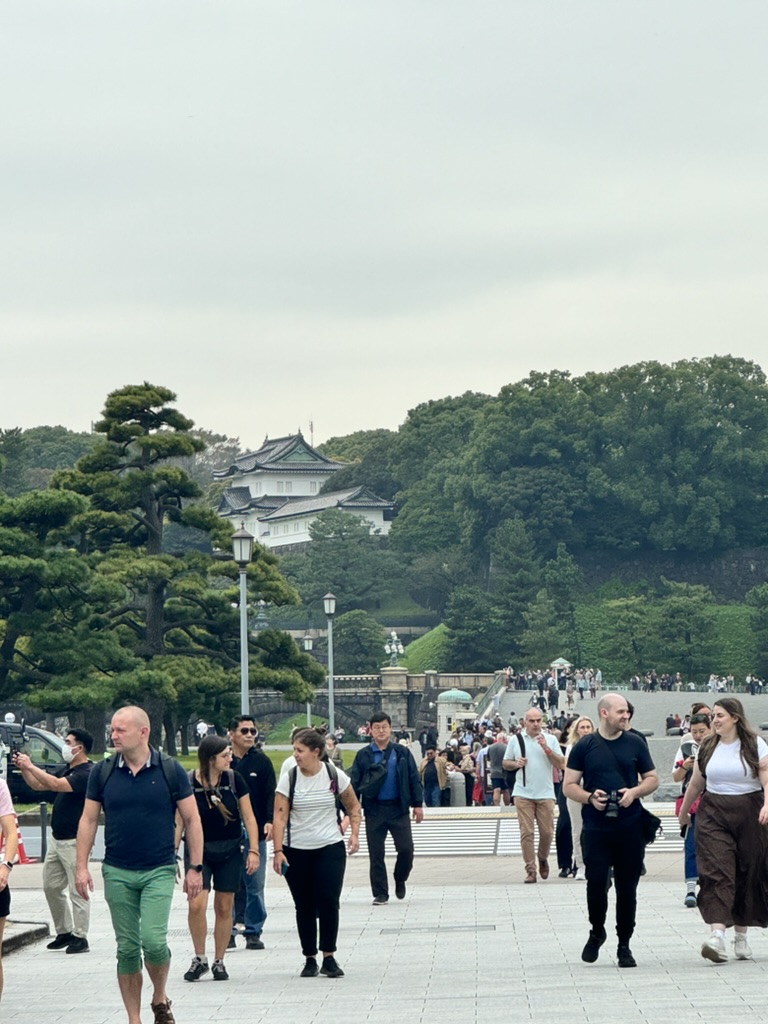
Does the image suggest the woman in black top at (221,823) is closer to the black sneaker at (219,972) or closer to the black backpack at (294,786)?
the black sneaker at (219,972)

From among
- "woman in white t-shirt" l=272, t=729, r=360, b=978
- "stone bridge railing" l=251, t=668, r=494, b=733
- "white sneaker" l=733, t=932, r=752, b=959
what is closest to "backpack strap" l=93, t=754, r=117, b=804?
"woman in white t-shirt" l=272, t=729, r=360, b=978

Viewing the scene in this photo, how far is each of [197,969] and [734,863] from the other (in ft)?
10.7

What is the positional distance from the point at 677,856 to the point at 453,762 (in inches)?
544

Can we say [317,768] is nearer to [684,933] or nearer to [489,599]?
[684,933]

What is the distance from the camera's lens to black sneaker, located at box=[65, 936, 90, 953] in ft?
43.1

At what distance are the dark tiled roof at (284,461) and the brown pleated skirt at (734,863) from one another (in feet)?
400

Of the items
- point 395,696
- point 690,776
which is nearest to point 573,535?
point 395,696

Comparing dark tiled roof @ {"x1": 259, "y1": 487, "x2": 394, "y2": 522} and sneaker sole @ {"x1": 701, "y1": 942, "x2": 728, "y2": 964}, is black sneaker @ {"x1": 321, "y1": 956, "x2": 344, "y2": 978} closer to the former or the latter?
sneaker sole @ {"x1": 701, "y1": 942, "x2": 728, "y2": 964}

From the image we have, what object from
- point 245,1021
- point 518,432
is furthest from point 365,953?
point 518,432

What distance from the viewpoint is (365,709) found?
3482 inches

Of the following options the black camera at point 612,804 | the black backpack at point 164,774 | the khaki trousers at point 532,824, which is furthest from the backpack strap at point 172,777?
the khaki trousers at point 532,824

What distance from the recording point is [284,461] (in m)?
135

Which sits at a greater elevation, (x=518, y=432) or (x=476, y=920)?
(x=518, y=432)

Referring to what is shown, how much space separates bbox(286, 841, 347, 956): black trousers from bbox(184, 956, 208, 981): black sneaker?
641 millimetres
